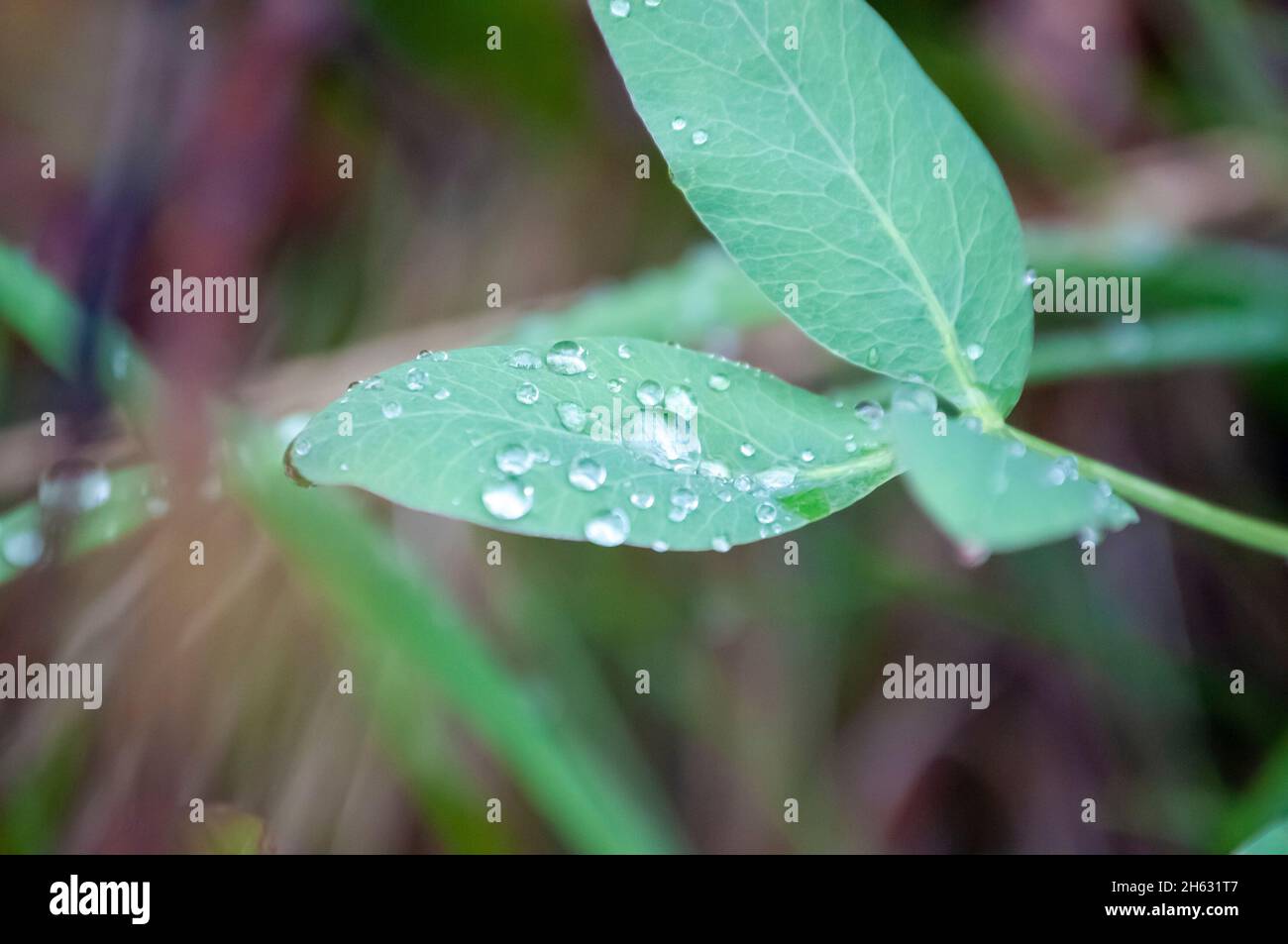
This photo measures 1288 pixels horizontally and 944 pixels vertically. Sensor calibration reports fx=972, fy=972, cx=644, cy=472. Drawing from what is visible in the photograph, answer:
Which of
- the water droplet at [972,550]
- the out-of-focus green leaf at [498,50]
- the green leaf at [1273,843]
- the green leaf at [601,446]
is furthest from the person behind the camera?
the out-of-focus green leaf at [498,50]

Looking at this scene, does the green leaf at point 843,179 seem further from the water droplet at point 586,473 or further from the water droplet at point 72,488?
the water droplet at point 72,488

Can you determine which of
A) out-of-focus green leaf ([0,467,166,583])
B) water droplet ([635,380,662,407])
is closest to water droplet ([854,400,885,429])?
water droplet ([635,380,662,407])

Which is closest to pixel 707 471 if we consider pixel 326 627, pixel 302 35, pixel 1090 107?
pixel 326 627

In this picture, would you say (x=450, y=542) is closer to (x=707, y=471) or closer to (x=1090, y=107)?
(x=707, y=471)

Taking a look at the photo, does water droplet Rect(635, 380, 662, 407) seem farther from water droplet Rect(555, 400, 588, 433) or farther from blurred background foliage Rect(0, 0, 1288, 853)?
blurred background foliage Rect(0, 0, 1288, 853)

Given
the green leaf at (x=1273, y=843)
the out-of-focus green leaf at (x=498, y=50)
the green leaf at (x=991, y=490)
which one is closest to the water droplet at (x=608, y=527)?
the green leaf at (x=991, y=490)

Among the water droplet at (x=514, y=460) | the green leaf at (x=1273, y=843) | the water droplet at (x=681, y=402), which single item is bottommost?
the green leaf at (x=1273, y=843)
